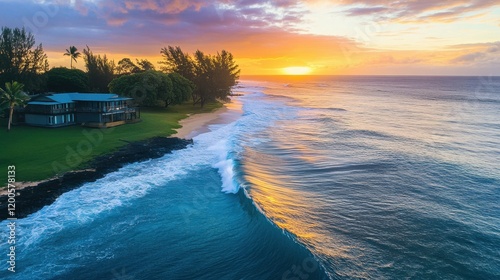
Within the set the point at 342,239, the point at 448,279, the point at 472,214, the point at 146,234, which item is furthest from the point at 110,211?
the point at 472,214

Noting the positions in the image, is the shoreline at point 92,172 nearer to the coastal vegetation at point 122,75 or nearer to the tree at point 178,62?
the coastal vegetation at point 122,75

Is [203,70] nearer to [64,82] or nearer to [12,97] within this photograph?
[64,82]

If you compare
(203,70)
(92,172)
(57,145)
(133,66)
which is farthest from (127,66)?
(92,172)

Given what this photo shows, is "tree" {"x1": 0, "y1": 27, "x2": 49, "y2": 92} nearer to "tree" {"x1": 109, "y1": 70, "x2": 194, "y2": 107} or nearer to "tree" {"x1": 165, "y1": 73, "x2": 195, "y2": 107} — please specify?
"tree" {"x1": 109, "y1": 70, "x2": 194, "y2": 107}

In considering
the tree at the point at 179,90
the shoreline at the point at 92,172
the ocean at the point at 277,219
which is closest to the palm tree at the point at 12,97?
the shoreline at the point at 92,172

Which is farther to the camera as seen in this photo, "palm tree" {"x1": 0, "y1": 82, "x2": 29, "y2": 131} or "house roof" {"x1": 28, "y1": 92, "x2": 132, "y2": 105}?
"house roof" {"x1": 28, "y1": 92, "x2": 132, "y2": 105}

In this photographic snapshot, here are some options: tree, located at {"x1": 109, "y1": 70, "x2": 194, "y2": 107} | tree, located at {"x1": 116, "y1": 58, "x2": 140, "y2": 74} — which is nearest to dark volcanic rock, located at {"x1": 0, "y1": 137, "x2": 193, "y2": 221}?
tree, located at {"x1": 109, "y1": 70, "x2": 194, "y2": 107}
